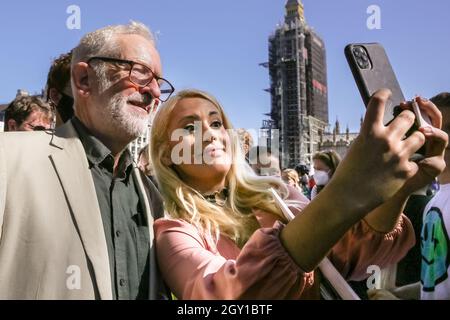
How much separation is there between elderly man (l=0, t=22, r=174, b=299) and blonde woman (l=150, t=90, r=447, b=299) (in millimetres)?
101

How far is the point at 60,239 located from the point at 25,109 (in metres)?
2.38

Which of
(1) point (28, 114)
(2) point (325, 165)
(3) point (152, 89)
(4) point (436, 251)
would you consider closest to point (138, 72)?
(3) point (152, 89)

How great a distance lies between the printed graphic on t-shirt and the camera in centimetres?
164

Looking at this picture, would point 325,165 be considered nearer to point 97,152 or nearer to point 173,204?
point 173,204

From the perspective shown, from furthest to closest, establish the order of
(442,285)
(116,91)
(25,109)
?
(25,109)
(442,285)
(116,91)

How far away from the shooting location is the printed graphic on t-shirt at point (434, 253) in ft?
5.38

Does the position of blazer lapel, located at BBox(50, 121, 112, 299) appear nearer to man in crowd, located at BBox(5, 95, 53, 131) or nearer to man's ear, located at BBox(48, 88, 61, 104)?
man's ear, located at BBox(48, 88, 61, 104)

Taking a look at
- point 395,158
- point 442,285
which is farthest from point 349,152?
point 442,285

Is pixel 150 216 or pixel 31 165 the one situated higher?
pixel 31 165

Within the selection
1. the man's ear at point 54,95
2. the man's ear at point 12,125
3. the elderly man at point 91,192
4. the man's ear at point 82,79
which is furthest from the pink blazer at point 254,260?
the man's ear at point 12,125

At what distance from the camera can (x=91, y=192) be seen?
128 cm

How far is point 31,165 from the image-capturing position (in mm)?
1237
